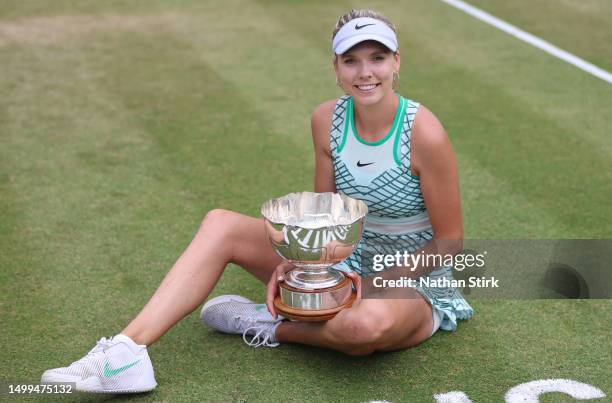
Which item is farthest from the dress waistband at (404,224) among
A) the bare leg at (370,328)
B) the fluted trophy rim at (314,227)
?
the bare leg at (370,328)

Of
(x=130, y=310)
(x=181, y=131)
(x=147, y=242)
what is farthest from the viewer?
(x=181, y=131)

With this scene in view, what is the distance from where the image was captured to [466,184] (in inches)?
223

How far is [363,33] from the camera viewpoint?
371 centimetres

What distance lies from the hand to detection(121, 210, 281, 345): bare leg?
26 centimetres

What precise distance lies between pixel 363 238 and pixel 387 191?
11.2 inches

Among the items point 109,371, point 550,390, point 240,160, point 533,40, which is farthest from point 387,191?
point 533,40

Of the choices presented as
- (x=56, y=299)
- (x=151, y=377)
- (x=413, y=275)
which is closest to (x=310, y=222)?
(x=413, y=275)

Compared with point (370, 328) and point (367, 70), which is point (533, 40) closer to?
point (367, 70)

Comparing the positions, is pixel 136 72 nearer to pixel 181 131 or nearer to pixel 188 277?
pixel 181 131

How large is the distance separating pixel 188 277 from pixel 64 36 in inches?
214

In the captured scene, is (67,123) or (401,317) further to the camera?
(67,123)

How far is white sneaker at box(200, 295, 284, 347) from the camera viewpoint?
4059mm

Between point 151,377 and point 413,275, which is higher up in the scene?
point 413,275

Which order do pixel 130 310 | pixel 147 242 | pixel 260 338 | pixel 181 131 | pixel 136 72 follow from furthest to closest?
1. pixel 136 72
2. pixel 181 131
3. pixel 147 242
4. pixel 130 310
5. pixel 260 338
